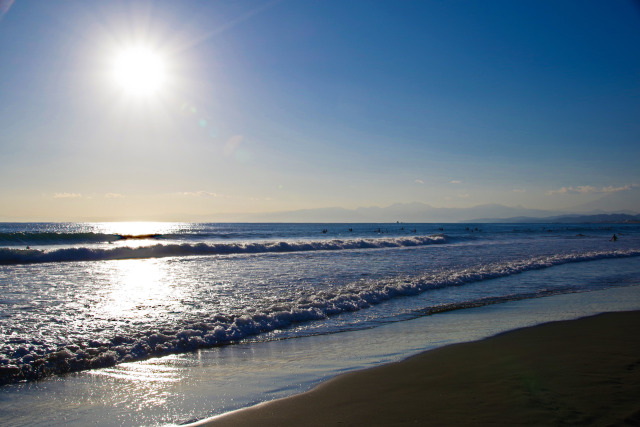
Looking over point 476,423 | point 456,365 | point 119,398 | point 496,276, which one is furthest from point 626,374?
point 496,276

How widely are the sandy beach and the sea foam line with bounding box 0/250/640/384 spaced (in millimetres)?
3183

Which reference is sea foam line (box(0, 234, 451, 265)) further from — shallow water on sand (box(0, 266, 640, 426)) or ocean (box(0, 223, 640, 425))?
shallow water on sand (box(0, 266, 640, 426))

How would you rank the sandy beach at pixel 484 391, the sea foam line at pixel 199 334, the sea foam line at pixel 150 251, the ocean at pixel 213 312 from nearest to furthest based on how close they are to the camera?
the sandy beach at pixel 484 391
the ocean at pixel 213 312
the sea foam line at pixel 199 334
the sea foam line at pixel 150 251

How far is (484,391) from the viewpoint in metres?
4.56

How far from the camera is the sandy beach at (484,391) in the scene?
3.85 meters

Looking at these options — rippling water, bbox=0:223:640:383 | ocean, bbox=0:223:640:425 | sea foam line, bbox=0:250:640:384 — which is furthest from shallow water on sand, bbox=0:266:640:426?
rippling water, bbox=0:223:640:383

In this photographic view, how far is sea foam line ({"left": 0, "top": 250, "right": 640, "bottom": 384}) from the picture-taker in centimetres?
585

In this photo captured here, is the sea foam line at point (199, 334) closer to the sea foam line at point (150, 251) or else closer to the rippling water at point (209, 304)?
the rippling water at point (209, 304)

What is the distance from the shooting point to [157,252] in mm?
31469

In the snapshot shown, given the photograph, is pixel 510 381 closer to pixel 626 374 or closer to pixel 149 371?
pixel 626 374

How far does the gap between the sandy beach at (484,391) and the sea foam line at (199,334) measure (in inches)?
Result: 125

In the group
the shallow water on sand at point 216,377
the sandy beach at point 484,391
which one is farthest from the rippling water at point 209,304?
the sandy beach at point 484,391

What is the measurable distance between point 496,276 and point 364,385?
1339cm

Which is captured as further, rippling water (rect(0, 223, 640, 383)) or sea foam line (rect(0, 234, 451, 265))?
sea foam line (rect(0, 234, 451, 265))
